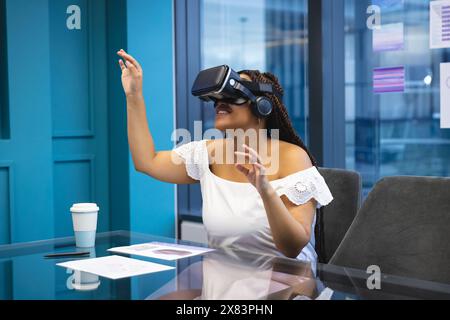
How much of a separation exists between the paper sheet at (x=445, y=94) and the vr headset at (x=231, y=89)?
3.05 ft

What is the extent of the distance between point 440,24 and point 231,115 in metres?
1.17

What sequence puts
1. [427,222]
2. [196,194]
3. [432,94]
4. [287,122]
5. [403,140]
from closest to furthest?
[427,222] → [287,122] → [432,94] → [403,140] → [196,194]

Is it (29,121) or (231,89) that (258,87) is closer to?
(231,89)

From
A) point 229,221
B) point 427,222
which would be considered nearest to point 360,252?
point 427,222

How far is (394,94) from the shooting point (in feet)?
8.98

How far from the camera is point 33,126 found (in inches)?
125

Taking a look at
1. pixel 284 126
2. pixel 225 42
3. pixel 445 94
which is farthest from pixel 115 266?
pixel 225 42

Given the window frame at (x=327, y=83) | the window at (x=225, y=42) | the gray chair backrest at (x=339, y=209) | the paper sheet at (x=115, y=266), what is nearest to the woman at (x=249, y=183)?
the gray chair backrest at (x=339, y=209)

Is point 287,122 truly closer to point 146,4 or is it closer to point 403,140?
point 403,140

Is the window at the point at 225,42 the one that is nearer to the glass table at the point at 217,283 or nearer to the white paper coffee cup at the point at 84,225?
the white paper coffee cup at the point at 84,225

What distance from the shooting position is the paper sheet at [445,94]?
2.51m

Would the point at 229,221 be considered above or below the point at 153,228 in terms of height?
above

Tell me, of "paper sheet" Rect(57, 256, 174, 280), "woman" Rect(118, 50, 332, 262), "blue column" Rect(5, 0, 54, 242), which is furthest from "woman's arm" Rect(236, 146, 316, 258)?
"blue column" Rect(5, 0, 54, 242)

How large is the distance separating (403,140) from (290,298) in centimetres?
185
